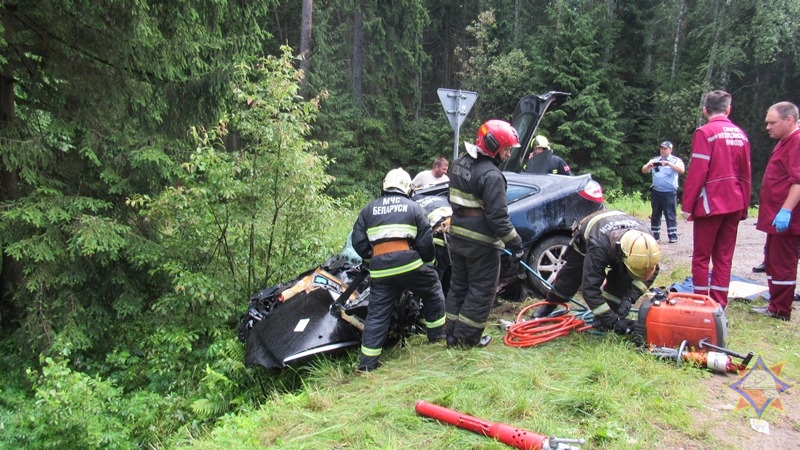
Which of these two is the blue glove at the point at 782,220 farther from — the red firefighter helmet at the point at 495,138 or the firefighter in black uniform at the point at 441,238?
the firefighter in black uniform at the point at 441,238

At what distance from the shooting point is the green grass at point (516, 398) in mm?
2957

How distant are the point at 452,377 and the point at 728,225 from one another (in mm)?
3038

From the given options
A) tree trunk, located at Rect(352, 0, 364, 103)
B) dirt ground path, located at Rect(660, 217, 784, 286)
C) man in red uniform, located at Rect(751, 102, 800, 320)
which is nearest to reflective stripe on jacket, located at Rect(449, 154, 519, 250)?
man in red uniform, located at Rect(751, 102, 800, 320)

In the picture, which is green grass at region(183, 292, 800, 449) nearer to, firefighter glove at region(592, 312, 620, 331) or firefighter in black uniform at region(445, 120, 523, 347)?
firefighter glove at region(592, 312, 620, 331)

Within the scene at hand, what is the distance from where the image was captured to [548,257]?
561 cm

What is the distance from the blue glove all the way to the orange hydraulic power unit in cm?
149

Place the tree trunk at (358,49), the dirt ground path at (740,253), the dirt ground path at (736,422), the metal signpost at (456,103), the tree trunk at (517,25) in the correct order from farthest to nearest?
the tree trunk at (517,25) < the tree trunk at (358,49) < the metal signpost at (456,103) < the dirt ground path at (740,253) < the dirt ground path at (736,422)

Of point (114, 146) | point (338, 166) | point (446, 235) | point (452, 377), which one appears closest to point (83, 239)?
point (114, 146)

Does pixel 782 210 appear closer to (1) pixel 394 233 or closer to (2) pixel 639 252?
(2) pixel 639 252

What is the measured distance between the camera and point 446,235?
486 cm

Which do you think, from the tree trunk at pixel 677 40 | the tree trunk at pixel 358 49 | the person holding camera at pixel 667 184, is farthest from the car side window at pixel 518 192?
the tree trunk at pixel 677 40

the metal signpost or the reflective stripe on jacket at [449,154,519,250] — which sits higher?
the metal signpost

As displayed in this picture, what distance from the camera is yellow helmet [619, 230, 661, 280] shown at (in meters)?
3.79

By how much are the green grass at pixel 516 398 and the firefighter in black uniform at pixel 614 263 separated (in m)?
0.23
